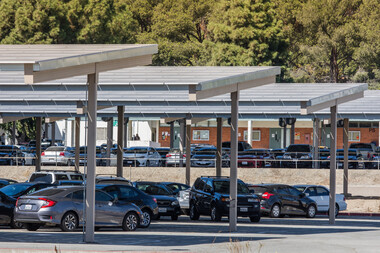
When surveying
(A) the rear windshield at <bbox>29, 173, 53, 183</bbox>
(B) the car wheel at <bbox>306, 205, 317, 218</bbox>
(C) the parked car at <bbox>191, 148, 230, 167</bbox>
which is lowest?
(B) the car wheel at <bbox>306, 205, 317, 218</bbox>

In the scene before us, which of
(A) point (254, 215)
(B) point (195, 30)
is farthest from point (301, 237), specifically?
(B) point (195, 30)

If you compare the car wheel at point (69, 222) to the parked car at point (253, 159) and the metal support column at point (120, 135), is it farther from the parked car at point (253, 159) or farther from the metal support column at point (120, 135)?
the parked car at point (253, 159)

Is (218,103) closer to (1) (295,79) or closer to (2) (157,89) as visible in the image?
(2) (157,89)

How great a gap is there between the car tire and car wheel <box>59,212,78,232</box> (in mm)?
1619

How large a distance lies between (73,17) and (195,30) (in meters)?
20.1

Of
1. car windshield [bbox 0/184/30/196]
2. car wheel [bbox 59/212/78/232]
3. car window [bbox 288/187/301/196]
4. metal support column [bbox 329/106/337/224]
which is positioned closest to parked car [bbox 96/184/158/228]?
car wheel [bbox 59/212/78/232]

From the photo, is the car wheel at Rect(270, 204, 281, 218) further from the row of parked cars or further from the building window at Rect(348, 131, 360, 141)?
the building window at Rect(348, 131, 360, 141)

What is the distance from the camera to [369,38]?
240ft

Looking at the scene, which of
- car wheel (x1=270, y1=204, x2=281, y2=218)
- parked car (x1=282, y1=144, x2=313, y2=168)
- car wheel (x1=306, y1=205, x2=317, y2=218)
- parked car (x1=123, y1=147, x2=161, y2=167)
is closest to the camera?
car wheel (x1=270, y1=204, x2=281, y2=218)

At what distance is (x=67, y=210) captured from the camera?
23.8 meters

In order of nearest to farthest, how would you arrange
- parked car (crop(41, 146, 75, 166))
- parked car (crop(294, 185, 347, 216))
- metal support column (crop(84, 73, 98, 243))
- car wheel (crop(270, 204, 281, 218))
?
metal support column (crop(84, 73, 98, 243))
car wheel (crop(270, 204, 281, 218))
parked car (crop(294, 185, 347, 216))
parked car (crop(41, 146, 75, 166))

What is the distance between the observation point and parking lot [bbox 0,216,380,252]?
18.9 metres

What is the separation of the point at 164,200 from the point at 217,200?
2.33 m

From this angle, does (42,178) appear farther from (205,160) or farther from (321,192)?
(205,160)
